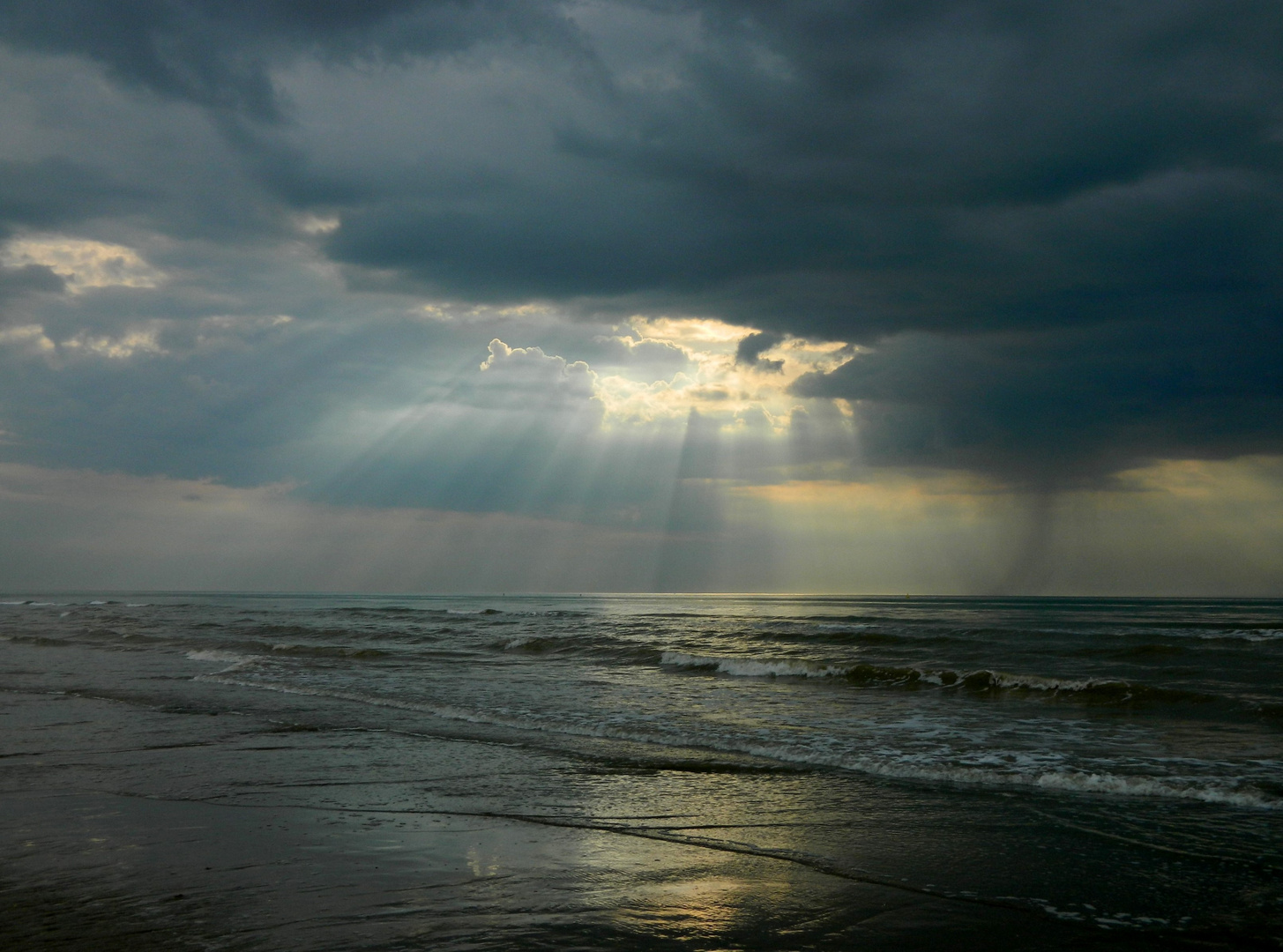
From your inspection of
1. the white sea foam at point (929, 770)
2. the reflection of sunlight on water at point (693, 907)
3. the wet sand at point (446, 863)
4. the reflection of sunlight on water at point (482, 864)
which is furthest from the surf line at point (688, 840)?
the white sea foam at point (929, 770)

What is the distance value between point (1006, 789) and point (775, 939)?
5634 mm

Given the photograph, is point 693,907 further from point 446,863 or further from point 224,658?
point 224,658

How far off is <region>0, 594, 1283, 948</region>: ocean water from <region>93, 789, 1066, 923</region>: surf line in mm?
33

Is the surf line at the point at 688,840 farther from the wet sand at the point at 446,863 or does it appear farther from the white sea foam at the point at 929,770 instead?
the white sea foam at the point at 929,770

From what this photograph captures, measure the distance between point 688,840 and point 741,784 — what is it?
250cm

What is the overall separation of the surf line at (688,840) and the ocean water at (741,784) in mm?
33

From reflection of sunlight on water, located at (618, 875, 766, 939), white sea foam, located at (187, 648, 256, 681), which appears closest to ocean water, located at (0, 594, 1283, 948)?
reflection of sunlight on water, located at (618, 875, 766, 939)

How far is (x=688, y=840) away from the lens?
716cm

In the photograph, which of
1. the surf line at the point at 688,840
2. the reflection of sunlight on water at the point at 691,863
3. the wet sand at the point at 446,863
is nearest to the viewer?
the wet sand at the point at 446,863

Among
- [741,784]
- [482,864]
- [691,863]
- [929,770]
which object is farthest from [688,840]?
[929,770]

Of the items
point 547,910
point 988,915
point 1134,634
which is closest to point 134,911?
point 547,910

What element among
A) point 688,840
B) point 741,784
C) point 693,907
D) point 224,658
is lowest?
point 224,658

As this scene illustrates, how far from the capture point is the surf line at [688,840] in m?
5.77

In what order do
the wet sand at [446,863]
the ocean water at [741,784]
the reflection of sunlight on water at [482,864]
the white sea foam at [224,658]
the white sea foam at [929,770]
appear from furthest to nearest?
the white sea foam at [224,658]
the white sea foam at [929,770]
the reflection of sunlight on water at [482,864]
the ocean water at [741,784]
the wet sand at [446,863]
